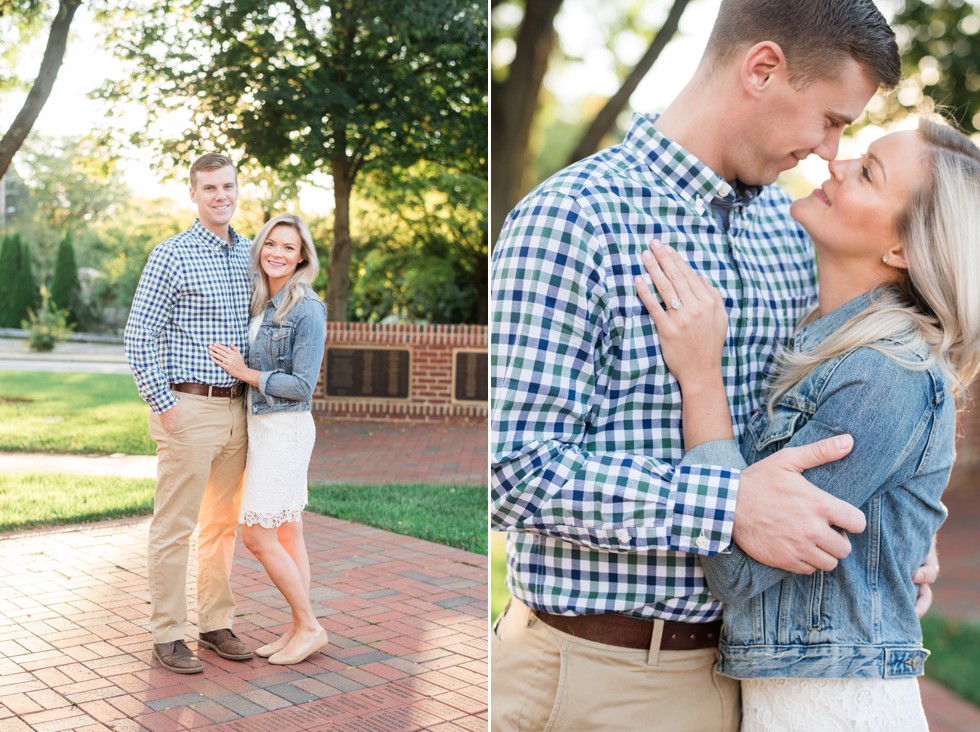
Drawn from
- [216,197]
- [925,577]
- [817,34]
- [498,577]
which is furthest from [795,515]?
[498,577]

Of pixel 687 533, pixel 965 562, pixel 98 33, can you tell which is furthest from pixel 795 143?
pixel 965 562

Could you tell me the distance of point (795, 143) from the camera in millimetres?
1785

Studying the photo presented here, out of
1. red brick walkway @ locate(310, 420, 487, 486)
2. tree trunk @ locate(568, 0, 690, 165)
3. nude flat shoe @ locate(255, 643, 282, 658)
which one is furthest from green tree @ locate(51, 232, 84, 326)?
tree trunk @ locate(568, 0, 690, 165)

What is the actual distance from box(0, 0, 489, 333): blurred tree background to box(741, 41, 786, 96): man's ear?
1399 mm

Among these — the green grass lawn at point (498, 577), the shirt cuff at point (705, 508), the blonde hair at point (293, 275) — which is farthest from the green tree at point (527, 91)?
the shirt cuff at point (705, 508)

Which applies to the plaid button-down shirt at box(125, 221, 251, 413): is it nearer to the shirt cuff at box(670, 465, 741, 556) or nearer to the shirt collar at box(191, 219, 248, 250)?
the shirt collar at box(191, 219, 248, 250)

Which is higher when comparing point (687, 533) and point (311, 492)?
point (687, 533)

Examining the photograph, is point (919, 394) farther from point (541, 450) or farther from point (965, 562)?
point (965, 562)

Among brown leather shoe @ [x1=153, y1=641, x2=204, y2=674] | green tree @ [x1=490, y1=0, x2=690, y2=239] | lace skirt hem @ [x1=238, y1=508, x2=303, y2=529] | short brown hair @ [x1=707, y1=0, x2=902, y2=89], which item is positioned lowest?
brown leather shoe @ [x1=153, y1=641, x2=204, y2=674]

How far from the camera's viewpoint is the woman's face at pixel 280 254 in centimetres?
258

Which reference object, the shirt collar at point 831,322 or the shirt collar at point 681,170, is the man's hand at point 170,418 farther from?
the shirt collar at point 831,322

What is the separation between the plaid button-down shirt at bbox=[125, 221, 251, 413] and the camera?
8.18 feet

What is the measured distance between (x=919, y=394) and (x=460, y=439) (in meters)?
2.05

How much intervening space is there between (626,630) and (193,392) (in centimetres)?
136
